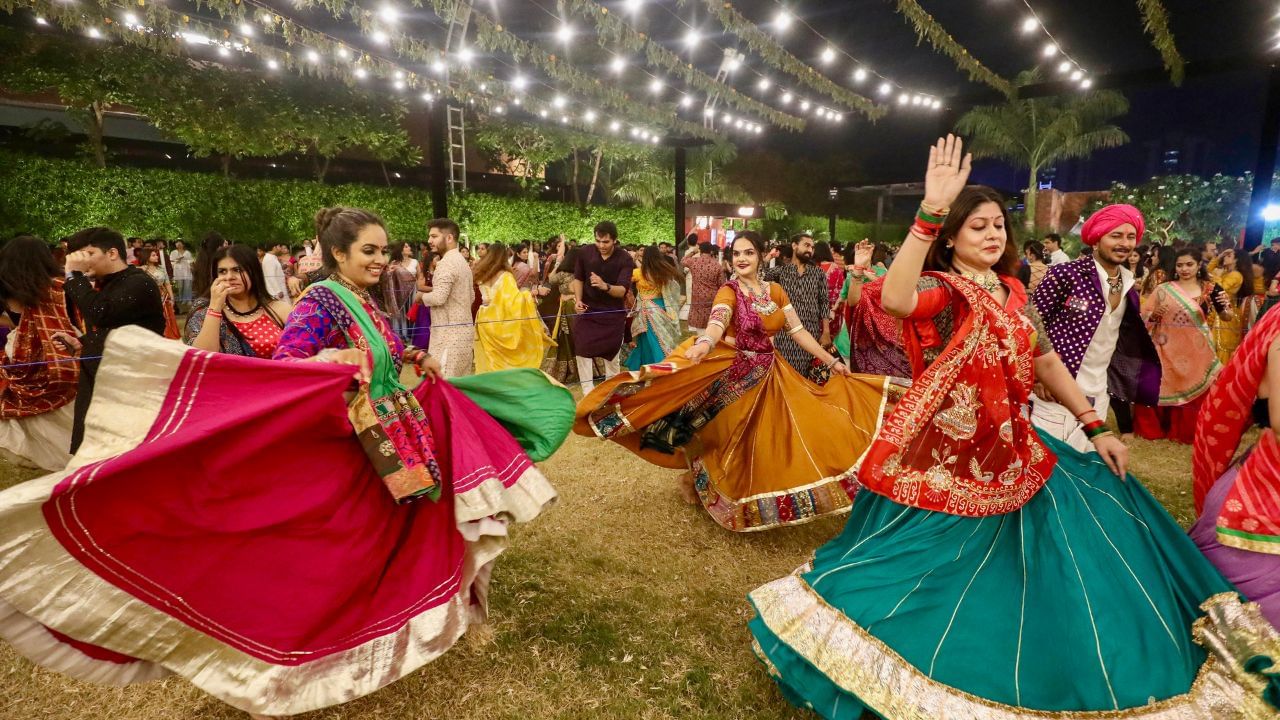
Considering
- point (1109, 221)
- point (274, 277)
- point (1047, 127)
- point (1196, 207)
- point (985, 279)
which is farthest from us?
point (1196, 207)

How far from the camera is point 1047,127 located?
990 inches

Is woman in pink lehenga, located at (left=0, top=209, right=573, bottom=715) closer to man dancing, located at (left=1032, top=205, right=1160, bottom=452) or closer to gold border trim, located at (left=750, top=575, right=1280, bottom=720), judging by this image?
gold border trim, located at (left=750, top=575, right=1280, bottom=720)

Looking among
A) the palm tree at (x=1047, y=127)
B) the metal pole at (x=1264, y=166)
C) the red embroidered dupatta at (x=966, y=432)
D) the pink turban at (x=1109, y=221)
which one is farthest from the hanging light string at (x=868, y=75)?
the palm tree at (x=1047, y=127)

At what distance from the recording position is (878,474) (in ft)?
6.40

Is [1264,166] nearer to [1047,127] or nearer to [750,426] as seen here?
[750,426]

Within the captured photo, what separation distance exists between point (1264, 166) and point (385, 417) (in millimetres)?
16379

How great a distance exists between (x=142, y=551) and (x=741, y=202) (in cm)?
2920

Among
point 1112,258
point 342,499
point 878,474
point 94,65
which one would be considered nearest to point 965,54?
point 1112,258

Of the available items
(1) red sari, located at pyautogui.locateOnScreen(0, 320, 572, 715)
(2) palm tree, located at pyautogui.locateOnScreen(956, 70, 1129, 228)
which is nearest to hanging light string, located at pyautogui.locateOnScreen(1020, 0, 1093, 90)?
(1) red sari, located at pyautogui.locateOnScreen(0, 320, 572, 715)

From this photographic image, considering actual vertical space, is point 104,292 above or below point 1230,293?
above

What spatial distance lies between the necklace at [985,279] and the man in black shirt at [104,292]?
381 cm

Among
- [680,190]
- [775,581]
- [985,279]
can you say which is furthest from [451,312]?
[680,190]

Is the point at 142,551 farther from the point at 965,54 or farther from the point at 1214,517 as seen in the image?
the point at 965,54

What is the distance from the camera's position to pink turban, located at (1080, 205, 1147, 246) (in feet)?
10.3
